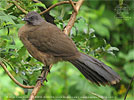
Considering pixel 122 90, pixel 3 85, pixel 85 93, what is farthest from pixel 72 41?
pixel 122 90

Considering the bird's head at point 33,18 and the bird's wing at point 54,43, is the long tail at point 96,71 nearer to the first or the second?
the bird's wing at point 54,43

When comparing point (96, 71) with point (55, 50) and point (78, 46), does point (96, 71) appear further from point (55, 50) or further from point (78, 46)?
point (55, 50)

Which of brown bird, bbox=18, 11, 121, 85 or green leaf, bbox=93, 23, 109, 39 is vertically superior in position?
brown bird, bbox=18, 11, 121, 85

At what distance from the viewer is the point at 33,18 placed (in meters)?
3.03

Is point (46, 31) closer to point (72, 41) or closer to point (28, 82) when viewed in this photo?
point (72, 41)

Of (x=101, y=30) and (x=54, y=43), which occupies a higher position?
(x=54, y=43)

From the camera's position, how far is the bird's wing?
114 inches

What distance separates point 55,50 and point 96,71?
52 centimetres

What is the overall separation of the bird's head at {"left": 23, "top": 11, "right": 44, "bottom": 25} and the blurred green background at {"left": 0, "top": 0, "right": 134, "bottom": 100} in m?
0.06

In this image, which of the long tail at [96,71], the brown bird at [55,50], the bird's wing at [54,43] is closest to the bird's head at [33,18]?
the brown bird at [55,50]

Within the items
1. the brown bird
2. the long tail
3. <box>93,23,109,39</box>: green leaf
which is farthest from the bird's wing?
<box>93,23,109,39</box>: green leaf

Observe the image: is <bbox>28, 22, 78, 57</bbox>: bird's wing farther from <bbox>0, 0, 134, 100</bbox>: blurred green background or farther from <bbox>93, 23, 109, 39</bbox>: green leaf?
<bbox>93, 23, 109, 39</bbox>: green leaf

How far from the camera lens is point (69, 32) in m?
3.02

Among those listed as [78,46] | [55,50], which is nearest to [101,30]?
[78,46]
